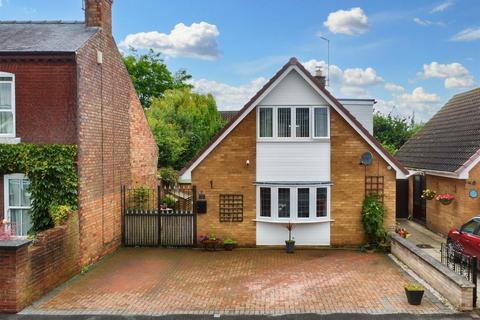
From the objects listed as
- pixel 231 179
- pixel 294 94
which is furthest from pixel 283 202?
pixel 294 94

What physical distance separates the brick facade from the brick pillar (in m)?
7.40

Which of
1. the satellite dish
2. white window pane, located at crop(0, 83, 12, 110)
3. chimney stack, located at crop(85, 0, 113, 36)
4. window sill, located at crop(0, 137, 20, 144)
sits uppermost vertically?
chimney stack, located at crop(85, 0, 113, 36)

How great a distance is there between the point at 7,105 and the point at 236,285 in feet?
28.1

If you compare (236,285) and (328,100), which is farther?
(328,100)

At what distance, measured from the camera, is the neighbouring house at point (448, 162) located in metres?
16.0

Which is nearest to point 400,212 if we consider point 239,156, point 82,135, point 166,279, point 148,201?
point 239,156

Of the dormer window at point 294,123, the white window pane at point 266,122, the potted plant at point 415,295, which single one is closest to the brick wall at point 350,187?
the dormer window at point 294,123

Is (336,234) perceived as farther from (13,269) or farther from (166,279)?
(13,269)

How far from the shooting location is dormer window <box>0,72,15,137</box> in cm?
1312

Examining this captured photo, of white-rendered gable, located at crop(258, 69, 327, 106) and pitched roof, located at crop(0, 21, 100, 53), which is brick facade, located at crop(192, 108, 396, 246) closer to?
white-rendered gable, located at crop(258, 69, 327, 106)

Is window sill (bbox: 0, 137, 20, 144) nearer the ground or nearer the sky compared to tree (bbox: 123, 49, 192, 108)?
nearer the ground

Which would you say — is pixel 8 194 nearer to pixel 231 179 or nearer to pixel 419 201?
pixel 231 179

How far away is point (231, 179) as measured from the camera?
16.6 meters

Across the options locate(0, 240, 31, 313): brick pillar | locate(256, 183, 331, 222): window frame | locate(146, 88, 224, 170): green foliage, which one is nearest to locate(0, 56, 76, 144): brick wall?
locate(0, 240, 31, 313): brick pillar
